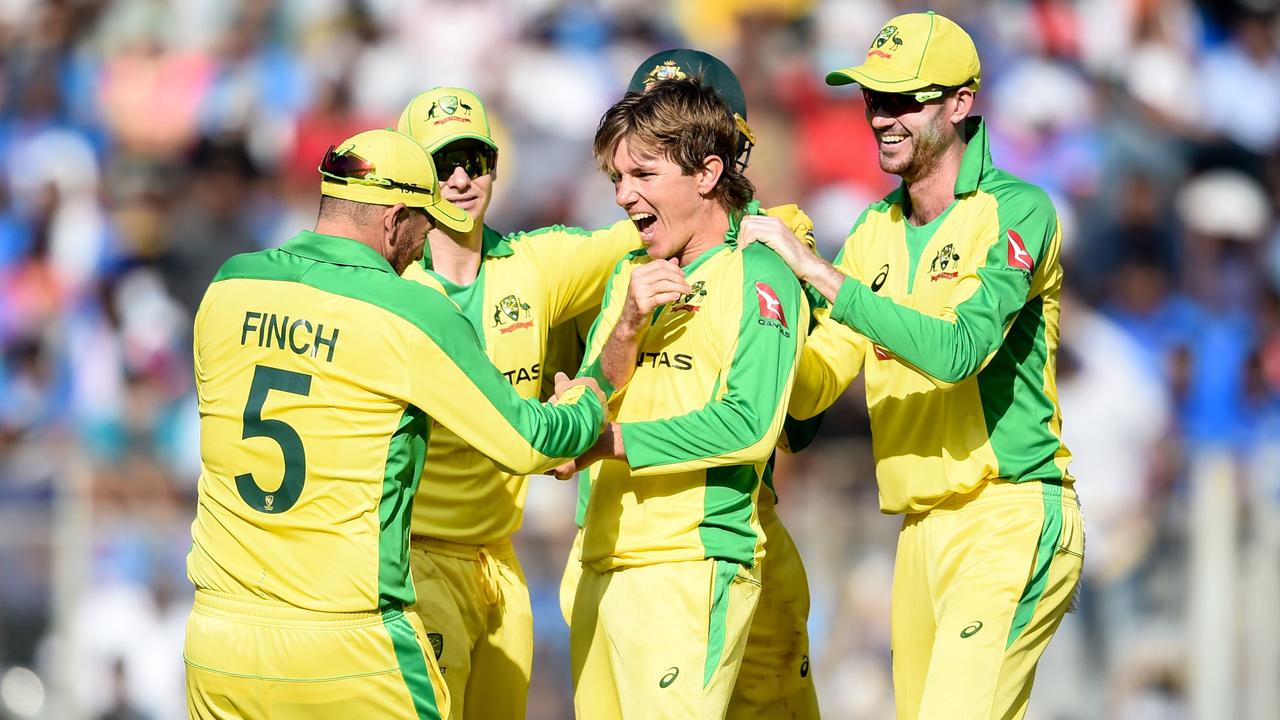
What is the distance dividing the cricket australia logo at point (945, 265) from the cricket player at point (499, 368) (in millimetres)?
1146

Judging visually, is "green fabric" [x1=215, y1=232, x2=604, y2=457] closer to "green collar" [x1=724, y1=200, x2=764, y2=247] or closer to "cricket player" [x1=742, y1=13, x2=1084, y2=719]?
"green collar" [x1=724, y1=200, x2=764, y2=247]

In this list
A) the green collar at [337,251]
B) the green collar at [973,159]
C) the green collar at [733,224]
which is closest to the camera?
the green collar at [337,251]

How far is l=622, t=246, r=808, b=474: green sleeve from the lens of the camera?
4.32m

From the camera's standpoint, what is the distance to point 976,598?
4.68 m

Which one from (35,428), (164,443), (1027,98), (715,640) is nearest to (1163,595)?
(1027,98)

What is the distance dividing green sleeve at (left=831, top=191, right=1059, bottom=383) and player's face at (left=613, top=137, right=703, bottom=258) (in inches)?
20.4

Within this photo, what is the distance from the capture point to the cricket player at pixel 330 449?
13.4 ft

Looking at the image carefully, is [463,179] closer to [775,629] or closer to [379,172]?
[379,172]

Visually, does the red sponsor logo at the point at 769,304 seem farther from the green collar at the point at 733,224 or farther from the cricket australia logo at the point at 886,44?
the cricket australia logo at the point at 886,44

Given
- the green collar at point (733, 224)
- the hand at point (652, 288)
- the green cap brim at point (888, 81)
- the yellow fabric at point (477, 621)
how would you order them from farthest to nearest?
the yellow fabric at point (477, 621)
the green cap brim at point (888, 81)
the green collar at point (733, 224)
the hand at point (652, 288)

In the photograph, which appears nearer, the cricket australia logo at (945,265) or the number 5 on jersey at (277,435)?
the number 5 on jersey at (277,435)

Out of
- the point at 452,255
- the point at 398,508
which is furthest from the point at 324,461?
the point at 452,255

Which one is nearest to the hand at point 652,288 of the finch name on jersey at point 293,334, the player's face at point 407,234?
the player's face at point 407,234

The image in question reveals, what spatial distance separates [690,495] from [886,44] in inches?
64.1
